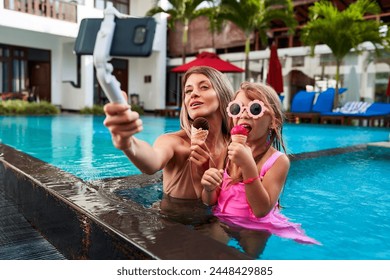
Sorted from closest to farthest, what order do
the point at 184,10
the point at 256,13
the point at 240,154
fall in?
the point at 240,154 → the point at 256,13 → the point at 184,10

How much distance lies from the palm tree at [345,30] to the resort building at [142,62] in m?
1.11

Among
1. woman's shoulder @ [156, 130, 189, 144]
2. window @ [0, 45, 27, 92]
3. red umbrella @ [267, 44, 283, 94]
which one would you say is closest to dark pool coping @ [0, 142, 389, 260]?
woman's shoulder @ [156, 130, 189, 144]

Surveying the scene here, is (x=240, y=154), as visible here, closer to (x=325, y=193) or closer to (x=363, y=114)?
(x=325, y=193)

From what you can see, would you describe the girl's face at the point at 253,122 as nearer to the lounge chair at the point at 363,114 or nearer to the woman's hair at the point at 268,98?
the woman's hair at the point at 268,98

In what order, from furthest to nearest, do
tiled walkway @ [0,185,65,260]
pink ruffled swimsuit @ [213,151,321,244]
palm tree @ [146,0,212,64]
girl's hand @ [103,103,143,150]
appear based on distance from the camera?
palm tree @ [146,0,212,64] → tiled walkway @ [0,185,65,260] → pink ruffled swimsuit @ [213,151,321,244] → girl's hand @ [103,103,143,150]

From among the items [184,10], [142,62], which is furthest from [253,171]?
[142,62]

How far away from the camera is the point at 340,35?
563 inches

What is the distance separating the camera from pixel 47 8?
56.0 ft

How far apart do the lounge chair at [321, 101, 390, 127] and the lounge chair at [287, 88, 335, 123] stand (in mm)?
390

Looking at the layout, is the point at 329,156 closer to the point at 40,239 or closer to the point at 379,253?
the point at 379,253

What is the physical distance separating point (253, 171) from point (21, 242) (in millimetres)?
1515

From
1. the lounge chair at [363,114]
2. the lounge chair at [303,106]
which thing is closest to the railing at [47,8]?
the lounge chair at [303,106]

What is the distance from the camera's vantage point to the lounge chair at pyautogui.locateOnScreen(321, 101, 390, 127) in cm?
1302

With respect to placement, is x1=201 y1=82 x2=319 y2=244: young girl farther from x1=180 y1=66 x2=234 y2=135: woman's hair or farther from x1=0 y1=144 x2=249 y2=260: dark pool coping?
x1=0 y1=144 x2=249 y2=260: dark pool coping
